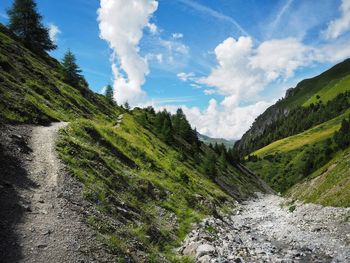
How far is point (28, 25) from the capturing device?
267ft

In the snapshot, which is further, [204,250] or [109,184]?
[109,184]

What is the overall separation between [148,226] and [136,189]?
7.83m

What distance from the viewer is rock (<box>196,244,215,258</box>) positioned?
21719 mm

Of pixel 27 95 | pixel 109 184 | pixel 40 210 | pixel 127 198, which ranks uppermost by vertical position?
pixel 27 95

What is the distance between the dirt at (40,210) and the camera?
15133mm

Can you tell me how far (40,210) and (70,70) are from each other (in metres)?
66.5

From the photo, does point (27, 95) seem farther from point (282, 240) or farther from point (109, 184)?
point (282, 240)

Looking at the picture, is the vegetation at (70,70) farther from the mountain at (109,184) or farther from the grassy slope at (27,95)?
the mountain at (109,184)

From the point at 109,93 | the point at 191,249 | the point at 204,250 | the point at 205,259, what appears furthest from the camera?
the point at 109,93

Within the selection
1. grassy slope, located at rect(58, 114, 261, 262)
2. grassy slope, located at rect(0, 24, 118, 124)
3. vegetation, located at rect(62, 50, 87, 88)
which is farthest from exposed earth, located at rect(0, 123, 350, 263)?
vegetation, located at rect(62, 50, 87, 88)

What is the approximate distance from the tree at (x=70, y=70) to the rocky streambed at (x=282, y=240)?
2130 inches

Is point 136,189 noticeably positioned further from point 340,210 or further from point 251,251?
point 340,210

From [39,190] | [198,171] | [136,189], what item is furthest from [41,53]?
[39,190]

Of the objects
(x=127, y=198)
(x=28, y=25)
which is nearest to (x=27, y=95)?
(x=127, y=198)
